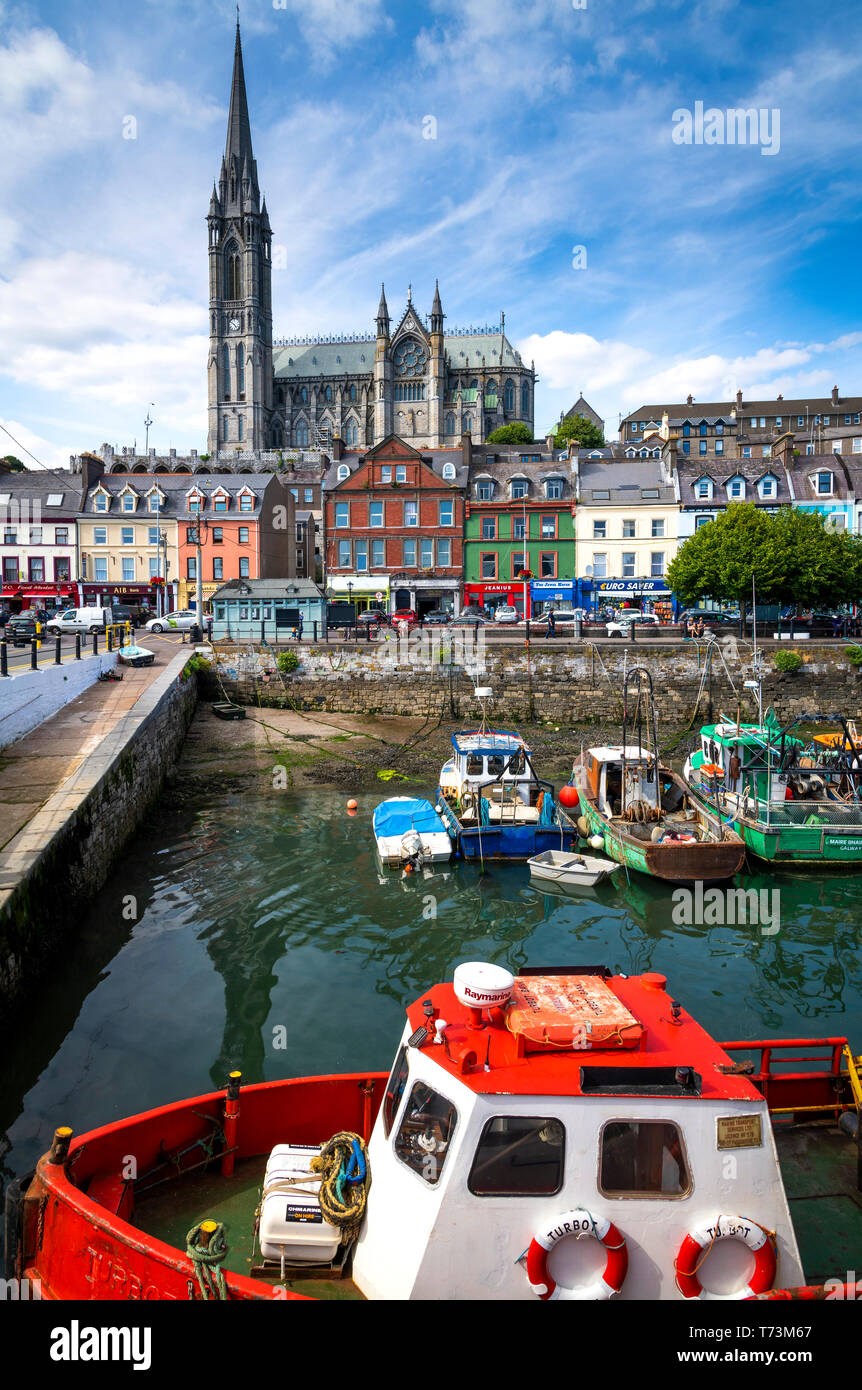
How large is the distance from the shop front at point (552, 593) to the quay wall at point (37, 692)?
93.3 ft

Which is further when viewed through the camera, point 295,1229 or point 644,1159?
point 295,1229

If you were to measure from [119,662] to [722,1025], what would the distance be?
28306 mm

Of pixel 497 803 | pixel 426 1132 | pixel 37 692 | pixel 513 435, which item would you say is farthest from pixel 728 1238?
pixel 513 435

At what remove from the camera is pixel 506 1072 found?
5012 millimetres

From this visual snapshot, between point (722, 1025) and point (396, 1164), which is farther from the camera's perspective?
point (722, 1025)

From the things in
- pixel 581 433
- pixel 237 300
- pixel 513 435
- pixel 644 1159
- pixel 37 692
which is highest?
pixel 237 300

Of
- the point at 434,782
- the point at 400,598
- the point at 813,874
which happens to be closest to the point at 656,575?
the point at 400,598

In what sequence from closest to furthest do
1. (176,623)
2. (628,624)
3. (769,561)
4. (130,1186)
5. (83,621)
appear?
(130,1186) < (769,561) < (83,621) < (628,624) < (176,623)

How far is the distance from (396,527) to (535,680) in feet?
72.5

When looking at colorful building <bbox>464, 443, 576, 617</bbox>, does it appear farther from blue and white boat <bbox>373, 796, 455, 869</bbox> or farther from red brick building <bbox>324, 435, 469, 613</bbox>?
blue and white boat <bbox>373, 796, 455, 869</bbox>

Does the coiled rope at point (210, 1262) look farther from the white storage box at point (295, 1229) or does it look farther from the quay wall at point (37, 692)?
the quay wall at point (37, 692)

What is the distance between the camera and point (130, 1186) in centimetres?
629

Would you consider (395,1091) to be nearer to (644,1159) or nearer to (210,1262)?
(210,1262)
